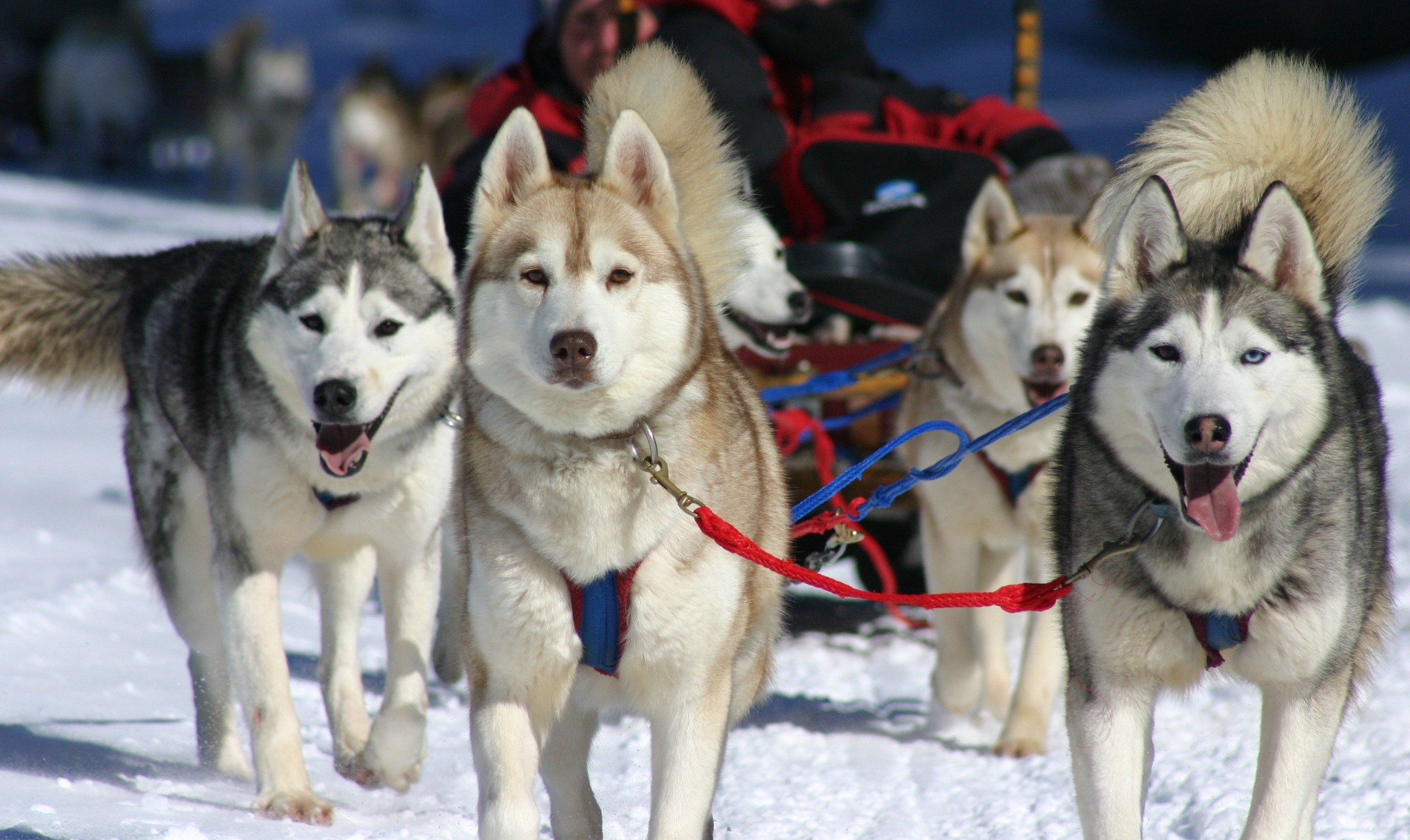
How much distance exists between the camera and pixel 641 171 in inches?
99.2

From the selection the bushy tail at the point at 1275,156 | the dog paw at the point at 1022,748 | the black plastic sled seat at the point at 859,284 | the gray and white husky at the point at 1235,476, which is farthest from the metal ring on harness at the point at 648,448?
the black plastic sled seat at the point at 859,284

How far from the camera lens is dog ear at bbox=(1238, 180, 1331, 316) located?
2.29m

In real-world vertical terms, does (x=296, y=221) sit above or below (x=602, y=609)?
above

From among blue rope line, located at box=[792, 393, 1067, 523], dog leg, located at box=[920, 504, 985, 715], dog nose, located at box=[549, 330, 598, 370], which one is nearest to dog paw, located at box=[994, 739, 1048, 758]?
dog leg, located at box=[920, 504, 985, 715]

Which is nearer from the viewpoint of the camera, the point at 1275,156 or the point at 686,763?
the point at 686,763

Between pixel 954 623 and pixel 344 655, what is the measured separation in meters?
1.61

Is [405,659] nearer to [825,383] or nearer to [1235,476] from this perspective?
[825,383]

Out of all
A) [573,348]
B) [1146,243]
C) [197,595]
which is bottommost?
[197,595]

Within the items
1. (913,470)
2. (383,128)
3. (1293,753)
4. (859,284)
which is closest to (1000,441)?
(913,470)

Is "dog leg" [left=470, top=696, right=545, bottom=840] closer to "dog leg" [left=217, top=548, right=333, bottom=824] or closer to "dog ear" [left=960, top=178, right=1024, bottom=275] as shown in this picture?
"dog leg" [left=217, top=548, right=333, bottom=824]

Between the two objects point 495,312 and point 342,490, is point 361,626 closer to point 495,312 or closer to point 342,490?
point 342,490

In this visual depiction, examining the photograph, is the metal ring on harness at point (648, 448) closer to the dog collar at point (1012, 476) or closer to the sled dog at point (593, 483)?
the sled dog at point (593, 483)

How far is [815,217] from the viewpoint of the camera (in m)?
5.22

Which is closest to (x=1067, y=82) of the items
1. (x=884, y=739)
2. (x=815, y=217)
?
(x=815, y=217)
